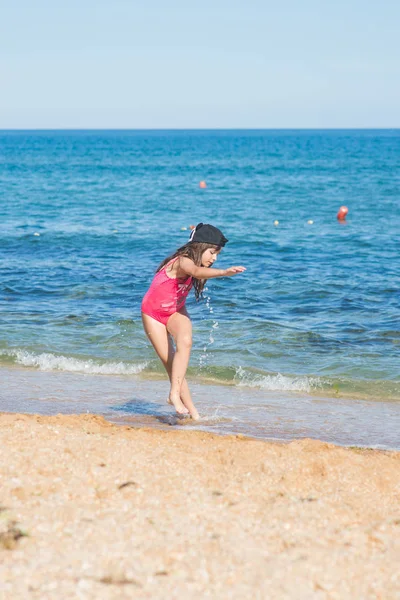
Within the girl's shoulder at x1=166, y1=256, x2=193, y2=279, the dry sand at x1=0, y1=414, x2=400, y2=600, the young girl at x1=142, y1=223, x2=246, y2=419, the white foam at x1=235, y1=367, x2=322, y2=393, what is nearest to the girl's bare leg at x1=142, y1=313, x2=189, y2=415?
the young girl at x1=142, y1=223, x2=246, y2=419

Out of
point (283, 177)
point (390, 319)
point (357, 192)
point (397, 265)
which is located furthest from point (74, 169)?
point (390, 319)

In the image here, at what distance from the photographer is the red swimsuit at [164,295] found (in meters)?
7.34

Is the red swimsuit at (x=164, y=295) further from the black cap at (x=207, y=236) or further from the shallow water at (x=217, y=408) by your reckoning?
the shallow water at (x=217, y=408)

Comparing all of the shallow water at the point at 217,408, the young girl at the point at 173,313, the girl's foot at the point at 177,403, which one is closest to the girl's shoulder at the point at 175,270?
the young girl at the point at 173,313

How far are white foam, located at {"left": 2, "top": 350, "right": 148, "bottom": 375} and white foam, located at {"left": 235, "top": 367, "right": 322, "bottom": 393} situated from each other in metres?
1.43

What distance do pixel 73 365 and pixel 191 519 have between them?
594 centimetres

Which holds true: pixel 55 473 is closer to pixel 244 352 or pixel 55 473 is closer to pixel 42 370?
pixel 42 370

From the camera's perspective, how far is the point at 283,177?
51594 millimetres

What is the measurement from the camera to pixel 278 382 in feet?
31.8

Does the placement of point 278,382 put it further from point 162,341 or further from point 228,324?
point 228,324

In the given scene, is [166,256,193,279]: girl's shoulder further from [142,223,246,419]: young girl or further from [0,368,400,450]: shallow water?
[0,368,400,450]: shallow water

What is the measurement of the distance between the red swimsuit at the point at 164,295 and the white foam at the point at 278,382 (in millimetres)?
2620

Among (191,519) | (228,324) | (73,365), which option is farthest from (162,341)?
(228,324)

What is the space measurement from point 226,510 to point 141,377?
5347 millimetres
